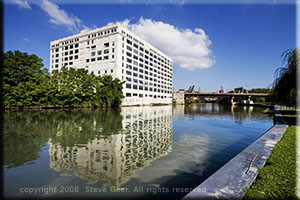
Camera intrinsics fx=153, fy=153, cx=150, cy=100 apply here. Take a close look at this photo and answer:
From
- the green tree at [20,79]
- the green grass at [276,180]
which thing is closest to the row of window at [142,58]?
the green tree at [20,79]

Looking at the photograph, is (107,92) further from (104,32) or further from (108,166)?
(108,166)

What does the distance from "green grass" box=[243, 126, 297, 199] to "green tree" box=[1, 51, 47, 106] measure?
45348 millimetres

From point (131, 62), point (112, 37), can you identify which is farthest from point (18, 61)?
point (131, 62)

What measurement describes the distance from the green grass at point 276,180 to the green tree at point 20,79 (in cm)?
4535

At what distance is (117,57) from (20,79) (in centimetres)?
3422

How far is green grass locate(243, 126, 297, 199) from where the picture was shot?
393cm

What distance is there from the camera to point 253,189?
414 centimetres

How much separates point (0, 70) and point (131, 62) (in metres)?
46.8

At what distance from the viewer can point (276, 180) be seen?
463 centimetres

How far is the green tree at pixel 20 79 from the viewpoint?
35406 millimetres

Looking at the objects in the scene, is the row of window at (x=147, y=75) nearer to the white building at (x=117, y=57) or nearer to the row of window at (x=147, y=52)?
the white building at (x=117, y=57)

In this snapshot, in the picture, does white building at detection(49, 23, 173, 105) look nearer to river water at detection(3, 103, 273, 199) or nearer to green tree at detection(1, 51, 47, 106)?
green tree at detection(1, 51, 47, 106)

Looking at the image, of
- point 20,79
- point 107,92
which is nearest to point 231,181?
point 20,79

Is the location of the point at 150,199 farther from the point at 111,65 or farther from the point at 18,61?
the point at 111,65
